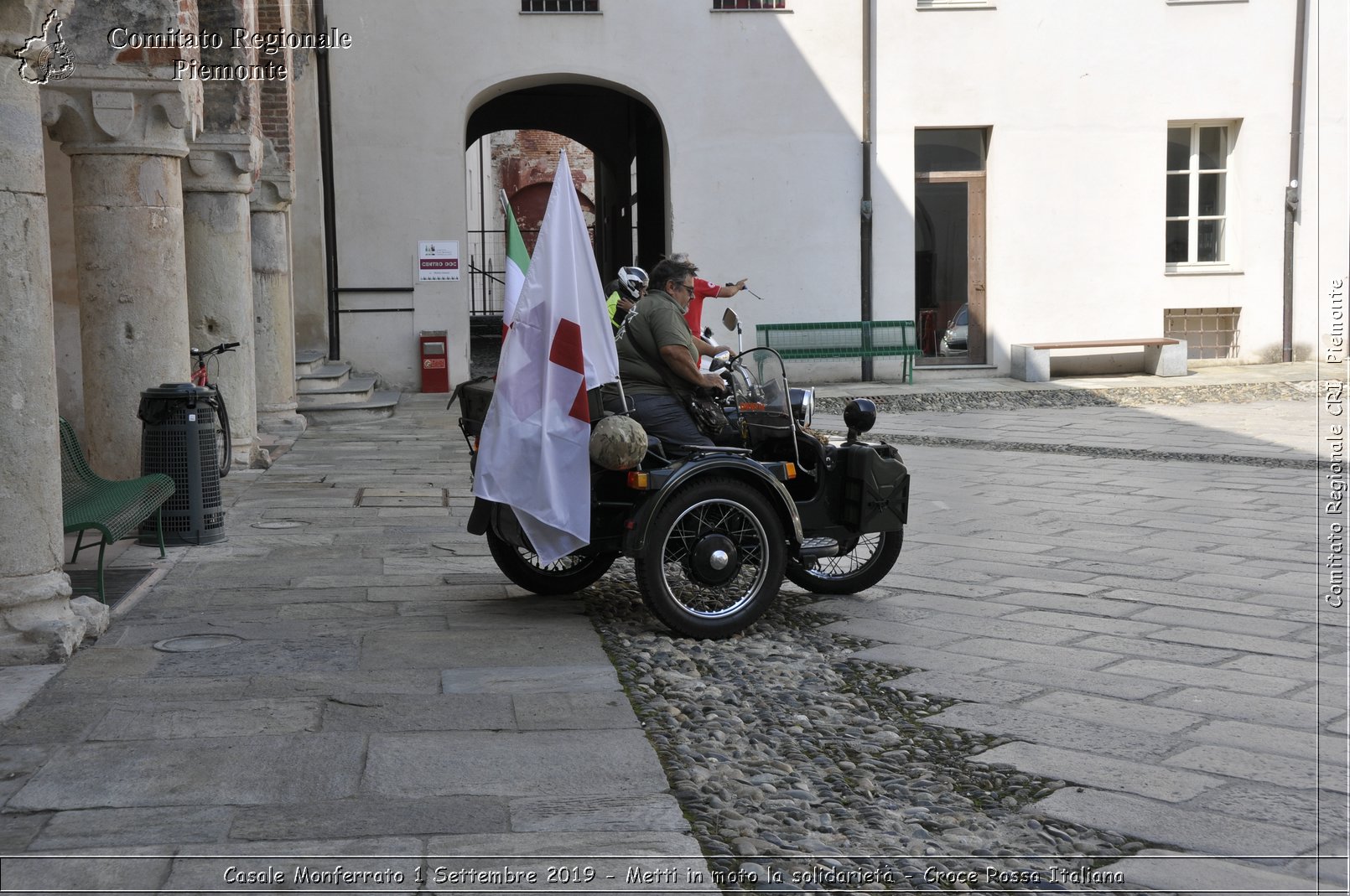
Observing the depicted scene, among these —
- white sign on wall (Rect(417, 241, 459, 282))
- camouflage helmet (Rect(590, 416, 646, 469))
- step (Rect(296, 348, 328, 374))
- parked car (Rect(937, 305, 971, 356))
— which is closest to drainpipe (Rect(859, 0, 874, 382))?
parked car (Rect(937, 305, 971, 356))

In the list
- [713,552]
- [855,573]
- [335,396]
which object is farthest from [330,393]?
[713,552]

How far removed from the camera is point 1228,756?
4109mm

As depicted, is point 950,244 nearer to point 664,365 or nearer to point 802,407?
point 802,407

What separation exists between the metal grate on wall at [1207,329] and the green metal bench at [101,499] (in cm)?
1622

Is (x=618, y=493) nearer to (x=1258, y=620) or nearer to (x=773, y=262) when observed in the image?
(x=1258, y=620)

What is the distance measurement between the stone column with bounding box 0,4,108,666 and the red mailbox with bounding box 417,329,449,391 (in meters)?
12.5

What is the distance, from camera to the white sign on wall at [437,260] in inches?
707

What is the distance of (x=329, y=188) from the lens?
1772cm

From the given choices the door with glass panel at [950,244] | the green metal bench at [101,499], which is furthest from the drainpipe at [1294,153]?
the green metal bench at [101,499]

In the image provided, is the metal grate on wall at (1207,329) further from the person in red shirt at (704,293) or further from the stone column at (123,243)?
the stone column at (123,243)

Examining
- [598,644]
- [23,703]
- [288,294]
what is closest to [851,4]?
[288,294]

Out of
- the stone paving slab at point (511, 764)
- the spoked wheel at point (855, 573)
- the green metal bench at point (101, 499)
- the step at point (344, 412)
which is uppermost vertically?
the green metal bench at point (101, 499)

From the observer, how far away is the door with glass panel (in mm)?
19188

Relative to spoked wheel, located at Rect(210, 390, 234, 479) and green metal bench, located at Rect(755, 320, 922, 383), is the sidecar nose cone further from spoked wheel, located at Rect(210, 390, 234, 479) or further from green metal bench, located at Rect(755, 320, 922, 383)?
green metal bench, located at Rect(755, 320, 922, 383)
